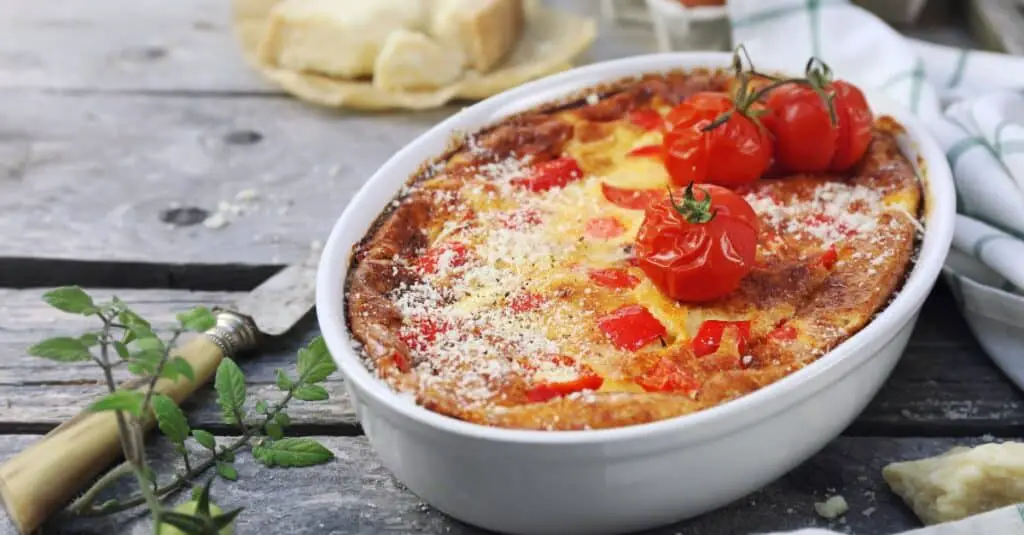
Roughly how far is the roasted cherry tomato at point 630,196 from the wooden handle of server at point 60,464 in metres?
0.68

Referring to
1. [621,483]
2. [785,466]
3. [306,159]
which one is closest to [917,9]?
[306,159]

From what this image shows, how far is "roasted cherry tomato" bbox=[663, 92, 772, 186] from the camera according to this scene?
1.66 m

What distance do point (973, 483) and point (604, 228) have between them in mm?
604

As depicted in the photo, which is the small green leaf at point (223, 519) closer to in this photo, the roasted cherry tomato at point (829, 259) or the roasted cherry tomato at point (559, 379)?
the roasted cherry tomato at point (559, 379)

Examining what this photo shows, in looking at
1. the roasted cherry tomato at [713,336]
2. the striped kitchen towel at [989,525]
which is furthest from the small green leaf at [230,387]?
the striped kitchen towel at [989,525]

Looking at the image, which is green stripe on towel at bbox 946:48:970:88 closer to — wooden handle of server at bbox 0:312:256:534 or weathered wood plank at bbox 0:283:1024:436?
weathered wood plank at bbox 0:283:1024:436

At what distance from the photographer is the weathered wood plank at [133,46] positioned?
2621mm

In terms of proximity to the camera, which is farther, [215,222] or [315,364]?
[215,222]

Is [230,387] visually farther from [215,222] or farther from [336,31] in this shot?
[336,31]

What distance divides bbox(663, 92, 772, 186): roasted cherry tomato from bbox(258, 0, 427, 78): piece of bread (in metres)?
0.95

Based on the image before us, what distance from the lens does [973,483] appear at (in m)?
1.32

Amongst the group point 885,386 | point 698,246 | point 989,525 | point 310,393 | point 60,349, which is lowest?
point 885,386

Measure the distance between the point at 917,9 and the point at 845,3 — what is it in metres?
0.55

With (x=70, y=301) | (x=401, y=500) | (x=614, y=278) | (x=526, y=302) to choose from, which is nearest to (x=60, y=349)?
(x=70, y=301)
